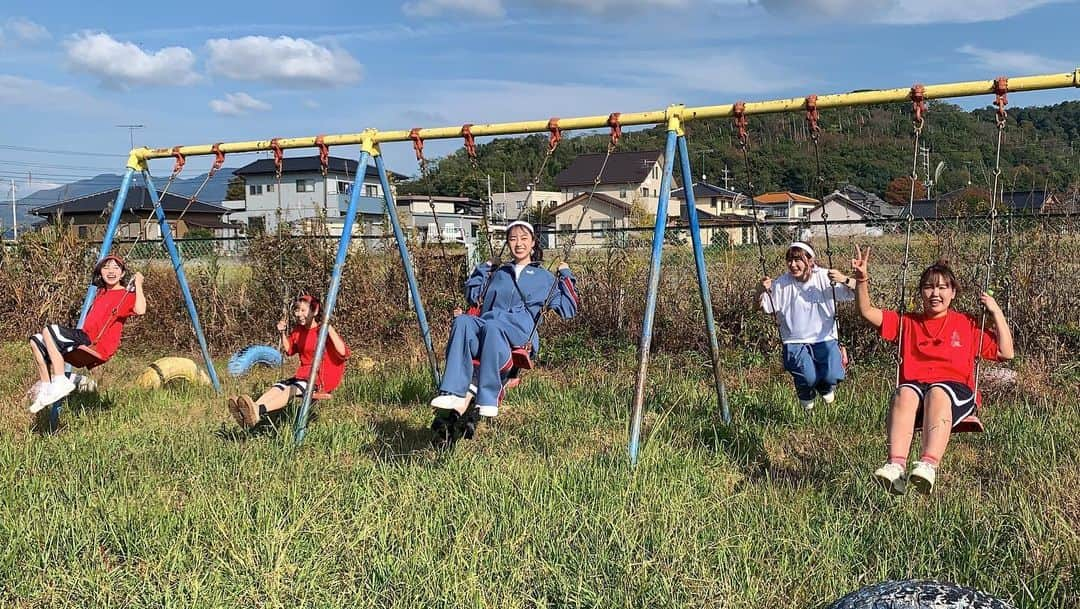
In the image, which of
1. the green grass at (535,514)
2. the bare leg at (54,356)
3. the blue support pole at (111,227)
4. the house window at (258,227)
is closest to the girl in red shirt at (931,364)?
the green grass at (535,514)

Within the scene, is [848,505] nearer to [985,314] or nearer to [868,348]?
[985,314]

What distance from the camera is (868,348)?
6762 millimetres

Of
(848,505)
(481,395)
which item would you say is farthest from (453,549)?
(848,505)

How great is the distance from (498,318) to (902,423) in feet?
6.74

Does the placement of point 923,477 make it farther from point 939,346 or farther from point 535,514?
point 535,514

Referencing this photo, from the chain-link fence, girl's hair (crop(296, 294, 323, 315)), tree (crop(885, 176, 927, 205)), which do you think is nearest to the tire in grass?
tree (crop(885, 176, 927, 205))

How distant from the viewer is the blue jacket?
4.86 m

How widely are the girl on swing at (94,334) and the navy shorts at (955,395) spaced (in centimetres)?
479

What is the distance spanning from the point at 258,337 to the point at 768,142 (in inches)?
219

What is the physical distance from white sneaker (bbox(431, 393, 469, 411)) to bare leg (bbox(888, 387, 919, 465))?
200 cm

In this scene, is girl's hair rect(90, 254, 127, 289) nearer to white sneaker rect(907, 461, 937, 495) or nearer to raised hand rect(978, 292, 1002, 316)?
white sneaker rect(907, 461, 937, 495)

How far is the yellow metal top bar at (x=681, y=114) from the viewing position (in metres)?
4.02

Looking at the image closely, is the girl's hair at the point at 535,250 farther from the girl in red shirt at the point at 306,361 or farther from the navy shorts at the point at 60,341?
the navy shorts at the point at 60,341

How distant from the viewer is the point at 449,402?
4055 millimetres
